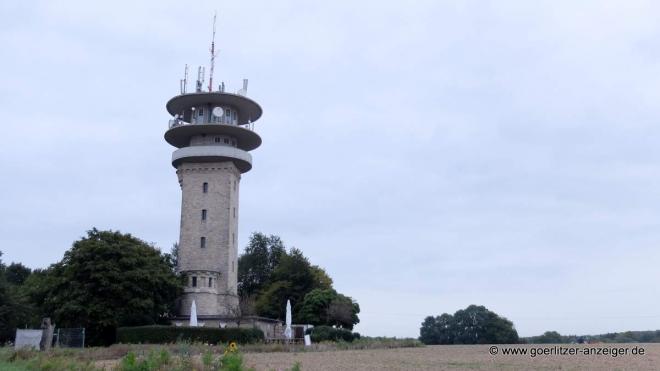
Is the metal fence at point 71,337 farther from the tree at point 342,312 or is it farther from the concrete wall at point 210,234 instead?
the tree at point 342,312

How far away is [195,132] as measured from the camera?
55.4 meters

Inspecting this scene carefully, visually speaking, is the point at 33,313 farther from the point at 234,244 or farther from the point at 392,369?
the point at 392,369

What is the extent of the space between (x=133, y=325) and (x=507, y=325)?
35.3m

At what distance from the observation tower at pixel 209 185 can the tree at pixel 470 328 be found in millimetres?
22322

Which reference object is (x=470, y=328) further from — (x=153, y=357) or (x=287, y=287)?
(x=153, y=357)

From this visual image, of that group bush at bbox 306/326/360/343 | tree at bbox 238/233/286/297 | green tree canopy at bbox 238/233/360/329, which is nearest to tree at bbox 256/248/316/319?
green tree canopy at bbox 238/233/360/329

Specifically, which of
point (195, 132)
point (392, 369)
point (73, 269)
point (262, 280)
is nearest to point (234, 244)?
point (195, 132)

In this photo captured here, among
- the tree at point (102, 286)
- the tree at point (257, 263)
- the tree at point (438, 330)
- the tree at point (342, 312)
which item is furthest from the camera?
the tree at point (257, 263)

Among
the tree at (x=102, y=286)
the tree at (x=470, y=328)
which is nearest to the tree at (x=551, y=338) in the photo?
the tree at (x=470, y=328)

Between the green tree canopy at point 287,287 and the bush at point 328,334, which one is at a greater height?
the green tree canopy at point 287,287

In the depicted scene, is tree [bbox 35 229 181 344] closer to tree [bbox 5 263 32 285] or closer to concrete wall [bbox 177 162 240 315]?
concrete wall [bbox 177 162 240 315]

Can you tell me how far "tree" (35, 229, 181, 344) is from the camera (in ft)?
143

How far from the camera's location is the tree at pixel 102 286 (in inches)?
1714

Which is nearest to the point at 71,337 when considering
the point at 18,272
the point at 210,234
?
the point at 210,234
